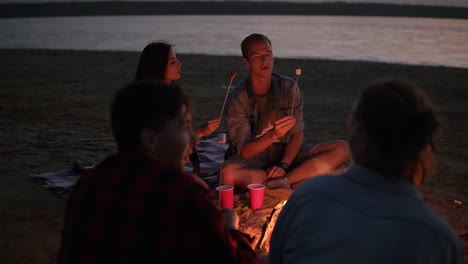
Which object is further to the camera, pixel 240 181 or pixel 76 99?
pixel 76 99

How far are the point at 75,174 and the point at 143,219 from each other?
389cm

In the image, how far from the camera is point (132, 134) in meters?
1.65

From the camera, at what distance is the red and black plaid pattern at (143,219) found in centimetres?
149

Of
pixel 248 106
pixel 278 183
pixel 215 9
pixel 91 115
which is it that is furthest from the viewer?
pixel 215 9

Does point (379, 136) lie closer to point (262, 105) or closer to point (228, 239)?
point (228, 239)

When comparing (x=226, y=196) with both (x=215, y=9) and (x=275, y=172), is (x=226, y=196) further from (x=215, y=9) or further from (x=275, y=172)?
(x=215, y=9)

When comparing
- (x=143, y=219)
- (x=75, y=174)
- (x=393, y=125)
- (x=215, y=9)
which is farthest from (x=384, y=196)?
(x=215, y=9)

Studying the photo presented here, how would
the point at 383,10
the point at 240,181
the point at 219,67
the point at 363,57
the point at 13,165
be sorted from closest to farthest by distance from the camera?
the point at 240,181
the point at 13,165
the point at 219,67
the point at 363,57
the point at 383,10

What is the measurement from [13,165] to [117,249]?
4488 mm

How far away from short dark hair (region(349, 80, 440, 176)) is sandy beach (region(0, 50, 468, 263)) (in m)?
2.38

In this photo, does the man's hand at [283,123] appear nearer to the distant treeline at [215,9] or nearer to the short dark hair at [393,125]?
the short dark hair at [393,125]

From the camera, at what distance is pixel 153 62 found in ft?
13.5

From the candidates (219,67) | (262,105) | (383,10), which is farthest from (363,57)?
(383,10)

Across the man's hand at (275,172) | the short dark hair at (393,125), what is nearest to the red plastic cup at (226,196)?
the man's hand at (275,172)
